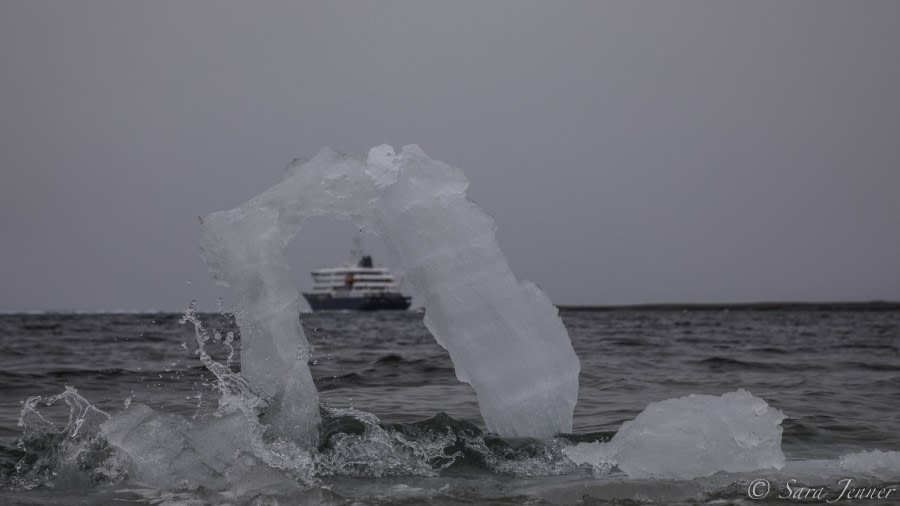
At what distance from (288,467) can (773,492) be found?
3.08 m

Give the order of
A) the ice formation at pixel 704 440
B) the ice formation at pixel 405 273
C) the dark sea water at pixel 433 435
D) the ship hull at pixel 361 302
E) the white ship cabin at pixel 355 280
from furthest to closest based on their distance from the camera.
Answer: the white ship cabin at pixel 355 280
the ship hull at pixel 361 302
the ice formation at pixel 405 273
the ice formation at pixel 704 440
the dark sea water at pixel 433 435

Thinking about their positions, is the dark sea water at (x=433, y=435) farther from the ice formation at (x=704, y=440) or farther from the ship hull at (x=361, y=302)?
the ship hull at (x=361, y=302)

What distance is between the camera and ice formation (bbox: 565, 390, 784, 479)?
5539 millimetres

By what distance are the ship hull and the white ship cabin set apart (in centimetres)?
89

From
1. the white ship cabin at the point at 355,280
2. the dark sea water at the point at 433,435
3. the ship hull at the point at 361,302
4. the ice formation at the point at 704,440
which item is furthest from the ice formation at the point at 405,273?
the white ship cabin at the point at 355,280

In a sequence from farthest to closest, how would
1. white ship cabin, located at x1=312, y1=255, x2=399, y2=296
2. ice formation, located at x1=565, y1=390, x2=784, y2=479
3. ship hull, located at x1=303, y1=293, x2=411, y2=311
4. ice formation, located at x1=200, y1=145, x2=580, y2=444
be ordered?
1. white ship cabin, located at x1=312, y1=255, x2=399, y2=296
2. ship hull, located at x1=303, y1=293, x2=411, y2=311
3. ice formation, located at x1=200, y1=145, x2=580, y2=444
4. ice formation, located at x1=565, y1=390, x2=784, y2=479

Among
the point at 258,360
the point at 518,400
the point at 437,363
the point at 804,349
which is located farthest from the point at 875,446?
the point at 804,349

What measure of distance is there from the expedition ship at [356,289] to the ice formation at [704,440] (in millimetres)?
99011

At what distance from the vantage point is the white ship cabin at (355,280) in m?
108

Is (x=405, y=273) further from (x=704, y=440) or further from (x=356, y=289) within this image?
(x=356, y=289)

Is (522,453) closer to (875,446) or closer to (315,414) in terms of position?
(315,414)

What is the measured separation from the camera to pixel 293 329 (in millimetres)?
6285

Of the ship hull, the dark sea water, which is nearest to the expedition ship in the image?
the ship hull

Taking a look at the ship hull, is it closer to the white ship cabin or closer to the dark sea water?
the white ship cabin
